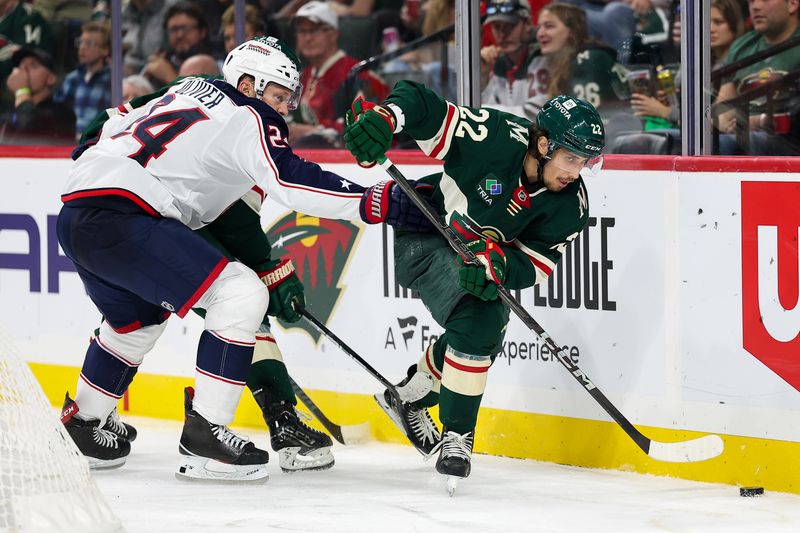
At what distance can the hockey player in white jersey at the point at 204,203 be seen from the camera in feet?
10.1

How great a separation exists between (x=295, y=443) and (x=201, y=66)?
2512 mm

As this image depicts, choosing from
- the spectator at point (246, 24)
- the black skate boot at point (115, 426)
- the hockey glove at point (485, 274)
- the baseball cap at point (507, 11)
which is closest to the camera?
the hockey glove at point (485, 274)

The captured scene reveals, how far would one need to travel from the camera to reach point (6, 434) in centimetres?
278

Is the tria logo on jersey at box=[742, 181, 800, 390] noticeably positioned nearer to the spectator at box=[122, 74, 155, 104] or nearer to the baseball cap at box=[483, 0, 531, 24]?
the baseball cap at box=[483, 0, 531, 24]

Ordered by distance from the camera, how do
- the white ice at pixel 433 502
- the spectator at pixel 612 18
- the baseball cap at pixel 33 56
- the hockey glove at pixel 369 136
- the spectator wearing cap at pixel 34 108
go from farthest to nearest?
the baseball cap at pixel 33 56 → the spectator wearing cap at pixel 34 108 → the spectator at pixel 612 18 → the hockey glove at pixel 369 136 → the white ice at pixel 433 502

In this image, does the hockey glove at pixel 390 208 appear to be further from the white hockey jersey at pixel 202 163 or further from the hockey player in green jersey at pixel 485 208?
the hockey player in green jersey at pixel 485 208

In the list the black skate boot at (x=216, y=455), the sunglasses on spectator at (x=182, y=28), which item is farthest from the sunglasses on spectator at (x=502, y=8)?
the black skate boot at (x=216, y=455)

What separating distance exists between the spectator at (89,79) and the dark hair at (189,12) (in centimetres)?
30

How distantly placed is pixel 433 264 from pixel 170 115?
760mm

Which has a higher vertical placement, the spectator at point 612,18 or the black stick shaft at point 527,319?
the spectator at point 612,18

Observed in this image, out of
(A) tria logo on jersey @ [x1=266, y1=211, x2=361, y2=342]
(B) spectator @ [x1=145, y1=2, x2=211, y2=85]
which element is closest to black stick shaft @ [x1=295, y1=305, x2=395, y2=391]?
(A) tria logo on jersey @ [x1=266, y1=211, x2=361, y2=342]

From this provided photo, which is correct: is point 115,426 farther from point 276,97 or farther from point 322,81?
point 322,81

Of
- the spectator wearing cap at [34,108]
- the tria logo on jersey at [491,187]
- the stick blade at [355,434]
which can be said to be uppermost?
the spectator wearing cap at [34,108]

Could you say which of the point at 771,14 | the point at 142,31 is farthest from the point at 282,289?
the point at 142,31
